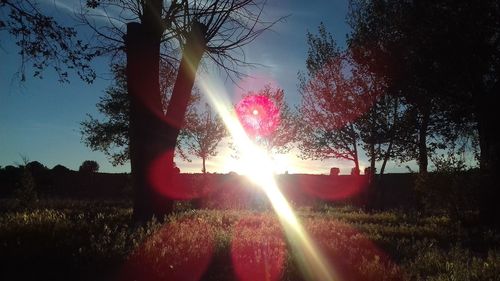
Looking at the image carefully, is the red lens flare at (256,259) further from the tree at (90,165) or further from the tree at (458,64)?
the tree at (90,165)

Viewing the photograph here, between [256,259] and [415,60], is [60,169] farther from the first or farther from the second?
[256,259]

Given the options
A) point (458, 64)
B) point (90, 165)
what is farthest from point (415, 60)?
point (90, 165)

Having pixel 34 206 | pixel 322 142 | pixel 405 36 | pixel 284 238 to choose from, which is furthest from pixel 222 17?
pixel 322 142

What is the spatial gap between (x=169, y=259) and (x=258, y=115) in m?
35.8

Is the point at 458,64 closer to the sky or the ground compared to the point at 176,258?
closer to the sky

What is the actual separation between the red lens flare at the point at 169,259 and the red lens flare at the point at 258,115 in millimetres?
33279

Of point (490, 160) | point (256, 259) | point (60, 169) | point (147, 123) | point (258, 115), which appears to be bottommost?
point (256, 259)

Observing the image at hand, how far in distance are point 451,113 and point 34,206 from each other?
1665 cm

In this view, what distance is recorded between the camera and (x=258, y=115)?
139ft

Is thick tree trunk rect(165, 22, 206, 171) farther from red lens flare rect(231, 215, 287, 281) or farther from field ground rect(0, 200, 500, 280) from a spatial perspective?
red lens flare rect(231, 215, 287, 281)

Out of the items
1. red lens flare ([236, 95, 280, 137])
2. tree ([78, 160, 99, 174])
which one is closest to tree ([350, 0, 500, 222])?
red lens flare ([236, 95, 280, 137])

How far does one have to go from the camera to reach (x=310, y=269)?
270 inches

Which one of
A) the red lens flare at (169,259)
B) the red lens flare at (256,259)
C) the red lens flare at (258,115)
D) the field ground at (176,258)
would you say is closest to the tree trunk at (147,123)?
the field ground at (176,258)

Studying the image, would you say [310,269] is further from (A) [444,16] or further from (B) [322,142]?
(B) [322,142]
